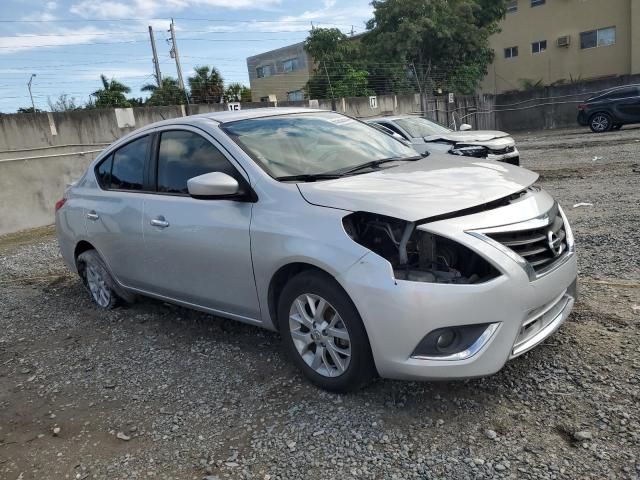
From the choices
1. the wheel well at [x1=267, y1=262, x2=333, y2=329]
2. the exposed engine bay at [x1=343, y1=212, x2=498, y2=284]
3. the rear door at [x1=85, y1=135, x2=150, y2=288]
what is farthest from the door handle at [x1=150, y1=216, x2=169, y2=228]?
the exposed engine bay at [x1=343, y1=212, x2=498, y2=284]

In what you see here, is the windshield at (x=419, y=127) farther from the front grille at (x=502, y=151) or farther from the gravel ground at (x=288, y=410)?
the gravel ground at (x=288, y=410)

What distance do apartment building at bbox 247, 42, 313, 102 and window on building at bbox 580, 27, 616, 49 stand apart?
20921 millimetres

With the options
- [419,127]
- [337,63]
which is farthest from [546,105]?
[419,127]

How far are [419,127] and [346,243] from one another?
319 inches

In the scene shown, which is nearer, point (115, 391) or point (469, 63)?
point (115, 391)

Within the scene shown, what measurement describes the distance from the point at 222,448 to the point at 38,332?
2.89 m

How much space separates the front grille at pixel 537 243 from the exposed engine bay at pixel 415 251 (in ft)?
0.64

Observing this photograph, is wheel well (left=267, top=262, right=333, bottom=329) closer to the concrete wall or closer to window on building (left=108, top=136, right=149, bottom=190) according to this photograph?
window on building (left=108, top=136, right=149, bottom=190)

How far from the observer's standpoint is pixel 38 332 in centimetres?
481

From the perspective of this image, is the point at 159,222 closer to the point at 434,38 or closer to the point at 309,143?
the point at 309,143

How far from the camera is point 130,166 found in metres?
4.48

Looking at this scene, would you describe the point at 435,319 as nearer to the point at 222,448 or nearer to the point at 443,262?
the point at 443,262

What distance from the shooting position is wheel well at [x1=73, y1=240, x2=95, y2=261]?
5027 millimetres

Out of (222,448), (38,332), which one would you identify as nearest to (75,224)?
(38,332)
